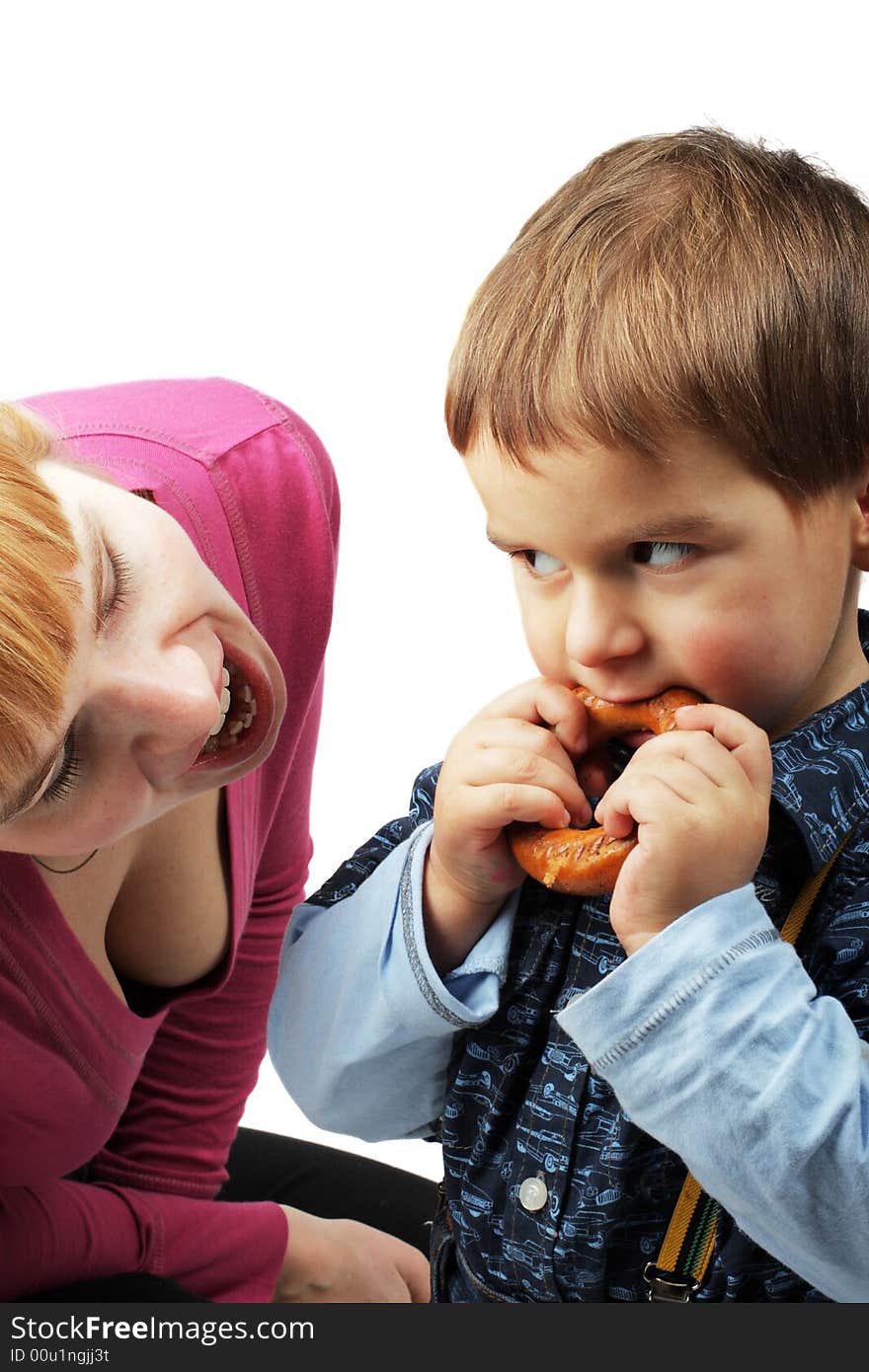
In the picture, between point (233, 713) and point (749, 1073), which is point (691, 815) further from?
point (233, 713)

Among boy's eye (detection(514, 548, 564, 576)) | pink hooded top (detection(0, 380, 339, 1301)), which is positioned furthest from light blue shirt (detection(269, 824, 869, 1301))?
pink hooded top (detection(0, 380, 339, 1301))

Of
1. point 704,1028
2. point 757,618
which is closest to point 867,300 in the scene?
point 757,618

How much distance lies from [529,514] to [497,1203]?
A: 47 cm

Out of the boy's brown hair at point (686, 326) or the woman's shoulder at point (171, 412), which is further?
the woman's shoulder at point (171, 412)

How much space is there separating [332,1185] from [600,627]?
89 centimetres

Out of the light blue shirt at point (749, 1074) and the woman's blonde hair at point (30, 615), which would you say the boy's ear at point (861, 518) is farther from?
the woman's blonde hair at point (30, 615)

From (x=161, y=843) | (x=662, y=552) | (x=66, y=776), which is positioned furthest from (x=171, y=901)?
(x=662, y=552)

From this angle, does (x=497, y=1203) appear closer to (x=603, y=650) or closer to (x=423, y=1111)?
(x=423, y=1111)

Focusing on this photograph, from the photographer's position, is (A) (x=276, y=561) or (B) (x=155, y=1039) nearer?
(A) (x=276, y=561)

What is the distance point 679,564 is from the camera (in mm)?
968

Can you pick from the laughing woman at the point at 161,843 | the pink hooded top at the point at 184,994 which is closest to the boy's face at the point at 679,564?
the laughing woman at the point at 161,843

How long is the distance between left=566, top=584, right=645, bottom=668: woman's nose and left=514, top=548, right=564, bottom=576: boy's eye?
0.03 metres

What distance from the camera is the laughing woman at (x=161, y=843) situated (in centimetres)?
99
